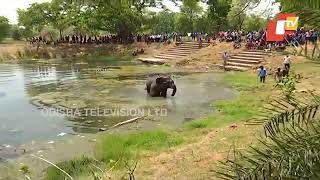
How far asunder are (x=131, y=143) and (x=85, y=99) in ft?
27.3

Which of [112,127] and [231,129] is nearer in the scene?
[231,129]

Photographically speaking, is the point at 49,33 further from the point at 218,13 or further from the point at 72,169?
the point at 72,169

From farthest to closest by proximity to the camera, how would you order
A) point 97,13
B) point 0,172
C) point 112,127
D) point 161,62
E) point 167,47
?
point 97,13 → point 167,47 → point 161,62 → point 112,127 → point 0,172

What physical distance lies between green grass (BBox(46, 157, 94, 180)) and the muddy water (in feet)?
10.8

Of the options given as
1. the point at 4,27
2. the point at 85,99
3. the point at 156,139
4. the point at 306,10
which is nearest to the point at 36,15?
the point at 4,27

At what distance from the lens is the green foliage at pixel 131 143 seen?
11.0 m

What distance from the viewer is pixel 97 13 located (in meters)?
48.3

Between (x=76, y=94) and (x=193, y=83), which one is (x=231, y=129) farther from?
(x=193, y=83)

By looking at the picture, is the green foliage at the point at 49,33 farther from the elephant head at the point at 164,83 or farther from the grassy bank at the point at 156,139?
the grassy bank at the point at 156,139

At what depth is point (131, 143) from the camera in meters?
12.2

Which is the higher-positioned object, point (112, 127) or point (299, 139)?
point (299, 139)

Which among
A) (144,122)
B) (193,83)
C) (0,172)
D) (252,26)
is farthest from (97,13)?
(0,172)

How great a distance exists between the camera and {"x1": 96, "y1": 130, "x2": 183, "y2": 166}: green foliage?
11008 mm

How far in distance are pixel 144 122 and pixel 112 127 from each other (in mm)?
1175
